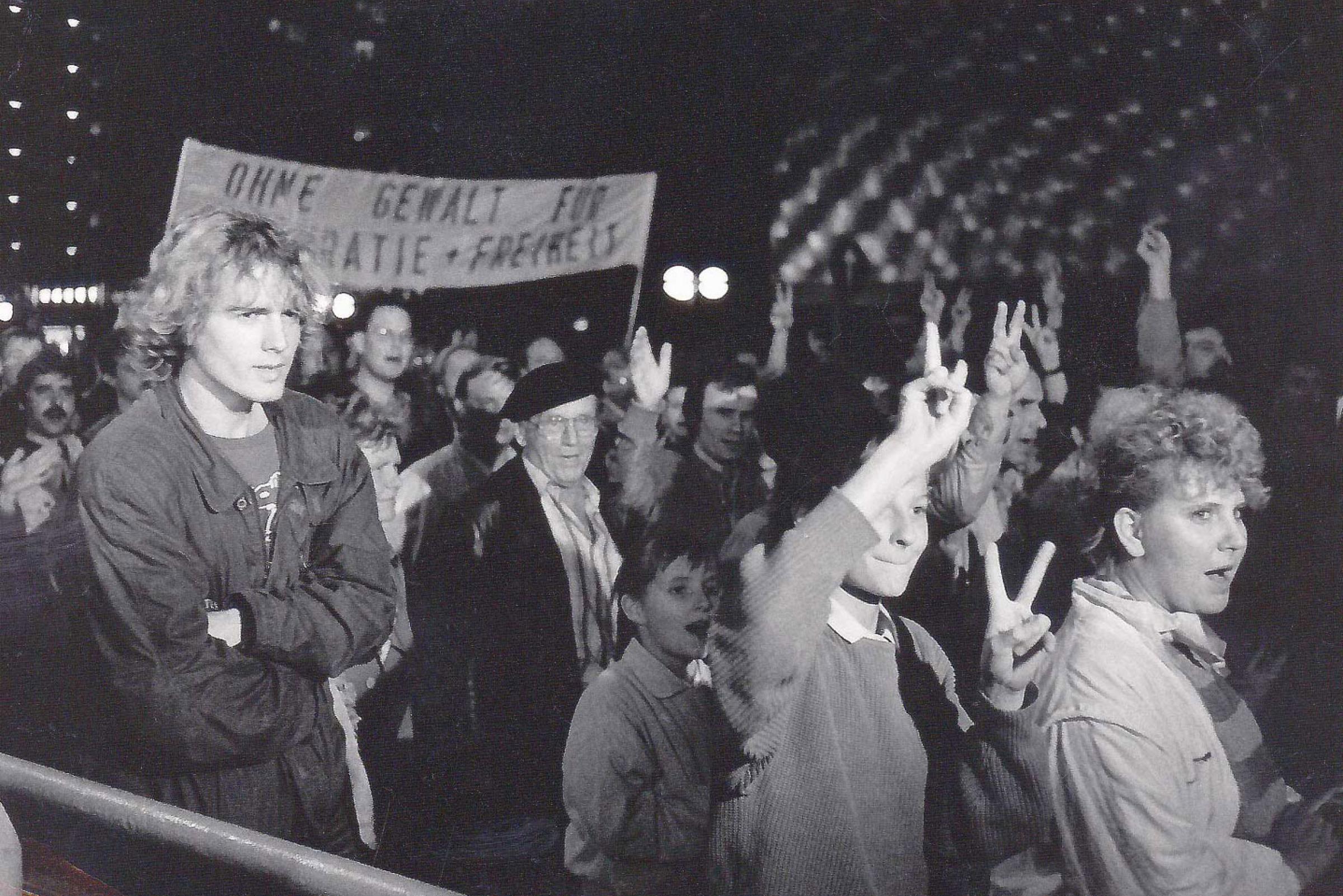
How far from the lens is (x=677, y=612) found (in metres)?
2.88

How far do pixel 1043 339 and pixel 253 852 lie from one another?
2.53 metres

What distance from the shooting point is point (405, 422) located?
11.2 feet

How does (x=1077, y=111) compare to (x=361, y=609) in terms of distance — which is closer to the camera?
(x=1077, y=111)

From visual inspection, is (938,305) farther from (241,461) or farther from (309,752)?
(309,752)

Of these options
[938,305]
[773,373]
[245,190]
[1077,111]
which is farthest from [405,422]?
[1077,111]

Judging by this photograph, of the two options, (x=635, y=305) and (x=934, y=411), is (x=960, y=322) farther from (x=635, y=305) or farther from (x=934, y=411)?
(x=635, y=305)

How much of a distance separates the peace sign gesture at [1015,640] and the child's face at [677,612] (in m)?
0.63

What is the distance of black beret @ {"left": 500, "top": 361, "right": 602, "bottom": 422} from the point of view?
3072 millimetres

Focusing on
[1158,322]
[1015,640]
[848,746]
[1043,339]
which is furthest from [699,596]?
[1158,322]

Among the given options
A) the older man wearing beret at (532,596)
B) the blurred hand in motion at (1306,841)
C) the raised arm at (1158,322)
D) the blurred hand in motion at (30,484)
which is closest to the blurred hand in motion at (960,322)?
→ the raised arm at (1158,322)

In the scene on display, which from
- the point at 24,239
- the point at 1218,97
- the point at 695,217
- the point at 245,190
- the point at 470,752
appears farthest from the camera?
the point at 24,239

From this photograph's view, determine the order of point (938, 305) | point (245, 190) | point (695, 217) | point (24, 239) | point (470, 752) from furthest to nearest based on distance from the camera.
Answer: point (24, 239)
point (245, 190)
point (470, 752)
point (695, 217)
point (938, 305)

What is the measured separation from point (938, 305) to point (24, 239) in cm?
321

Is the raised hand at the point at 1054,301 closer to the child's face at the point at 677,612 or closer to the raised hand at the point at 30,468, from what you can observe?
the child's face at the point at 677,612
